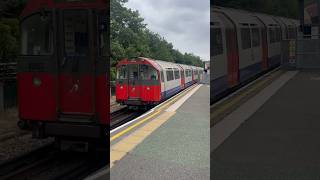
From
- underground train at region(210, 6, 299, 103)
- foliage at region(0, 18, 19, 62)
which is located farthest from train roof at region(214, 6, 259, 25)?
foliage at region(0, 18, 19, 62)

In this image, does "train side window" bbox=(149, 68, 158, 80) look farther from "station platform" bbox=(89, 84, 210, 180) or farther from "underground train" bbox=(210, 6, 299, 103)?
"underground train" bbox=(210, 6, 299, 103)

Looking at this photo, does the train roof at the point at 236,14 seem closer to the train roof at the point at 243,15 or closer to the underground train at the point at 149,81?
the train roof at the point at 243,15

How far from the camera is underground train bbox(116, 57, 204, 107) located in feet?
8.66

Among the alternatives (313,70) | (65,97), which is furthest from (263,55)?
(65,97)

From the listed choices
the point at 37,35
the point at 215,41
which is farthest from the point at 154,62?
the point at 37,35

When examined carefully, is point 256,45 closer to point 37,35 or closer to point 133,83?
point 37,35

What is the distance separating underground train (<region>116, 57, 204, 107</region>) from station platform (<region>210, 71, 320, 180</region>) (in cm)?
88

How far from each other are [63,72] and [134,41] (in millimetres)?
4087

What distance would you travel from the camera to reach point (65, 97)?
21.0ft

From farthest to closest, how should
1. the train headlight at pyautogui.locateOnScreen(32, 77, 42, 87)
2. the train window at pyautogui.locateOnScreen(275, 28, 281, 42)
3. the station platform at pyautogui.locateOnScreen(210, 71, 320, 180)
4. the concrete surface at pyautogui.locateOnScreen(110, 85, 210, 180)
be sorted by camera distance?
the train window at pyautogui.locateOnScreen(275, 28, 281, 42) < the train headlight at pyautogui.locateOnScreen(32, 77, 42, 87) < the station platform at pyautogui.locateOnScreen(210, 71, 320, 180) < the concrete surface at pyautogui.locateOnScreen(110, 85, 210, 180)

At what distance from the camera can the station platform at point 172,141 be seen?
7.73ft

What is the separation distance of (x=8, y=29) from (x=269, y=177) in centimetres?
1549

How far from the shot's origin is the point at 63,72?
254 inches

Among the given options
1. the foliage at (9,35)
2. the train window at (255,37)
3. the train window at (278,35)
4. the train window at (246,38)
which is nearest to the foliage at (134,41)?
the train window at (246,38)
